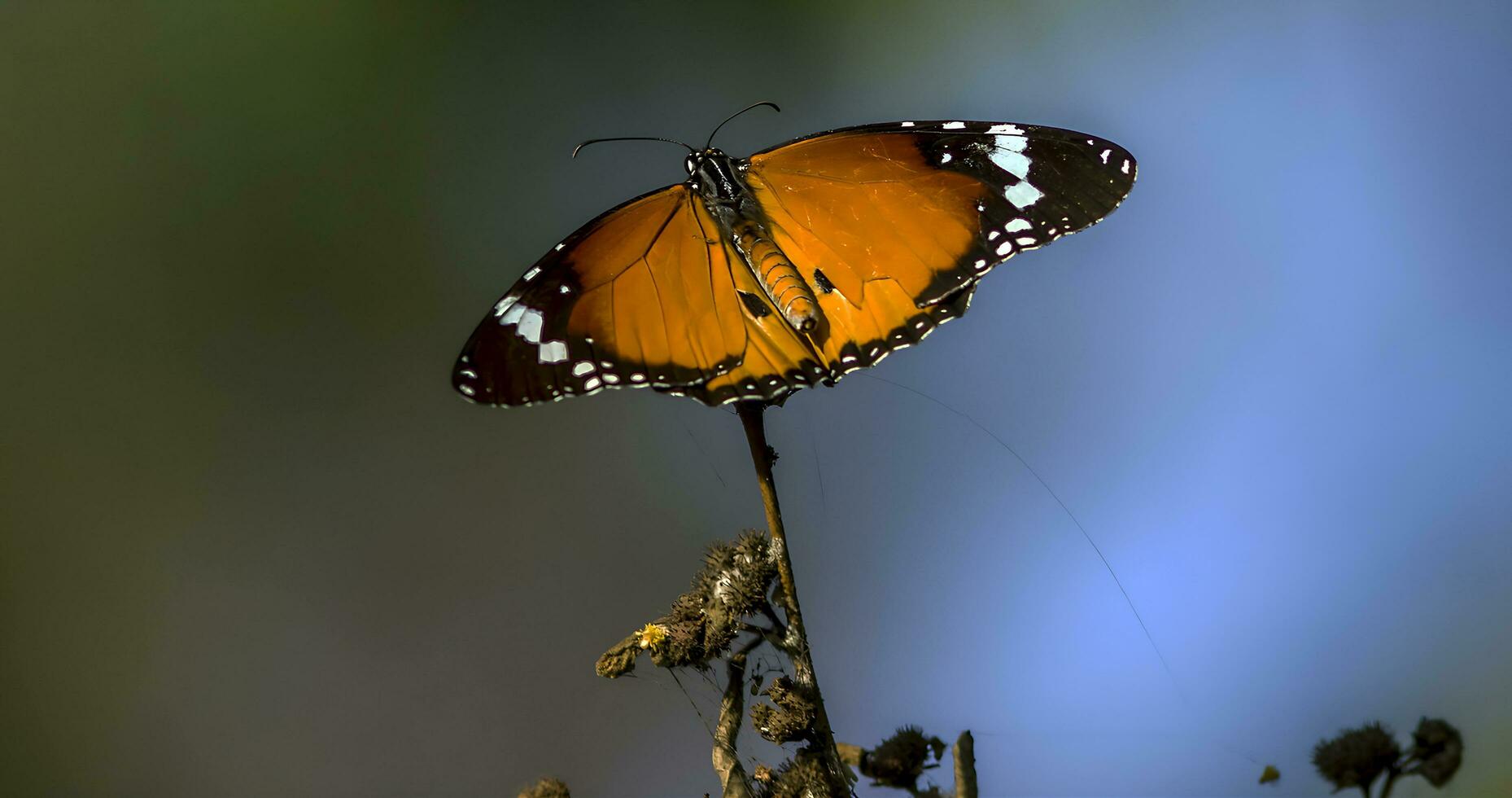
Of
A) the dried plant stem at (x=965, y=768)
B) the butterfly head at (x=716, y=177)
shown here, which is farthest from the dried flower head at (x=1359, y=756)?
the butterfly head at (x=716, y=177)

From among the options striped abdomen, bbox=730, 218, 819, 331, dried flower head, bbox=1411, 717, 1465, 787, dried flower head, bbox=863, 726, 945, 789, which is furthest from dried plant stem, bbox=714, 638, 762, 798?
dried flower head, bbox=1411, 717, 1465, 787

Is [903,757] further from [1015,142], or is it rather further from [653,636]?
[1015,142]

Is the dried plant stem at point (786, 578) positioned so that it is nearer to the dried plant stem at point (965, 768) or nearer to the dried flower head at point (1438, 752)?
the dried plant stem at point (965, 768)

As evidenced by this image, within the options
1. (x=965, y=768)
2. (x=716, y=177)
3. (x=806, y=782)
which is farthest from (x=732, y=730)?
(x=716, y=177)

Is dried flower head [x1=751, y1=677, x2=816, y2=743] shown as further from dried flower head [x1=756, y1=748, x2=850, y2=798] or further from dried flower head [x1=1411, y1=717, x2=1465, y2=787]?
dried flower head [x1=1411, y1=717, x2=1465, y2=787]

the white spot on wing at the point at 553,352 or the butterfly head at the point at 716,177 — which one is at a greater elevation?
the butterfly head at the point at 716,177

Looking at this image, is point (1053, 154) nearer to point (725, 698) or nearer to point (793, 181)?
point (793, 181)
